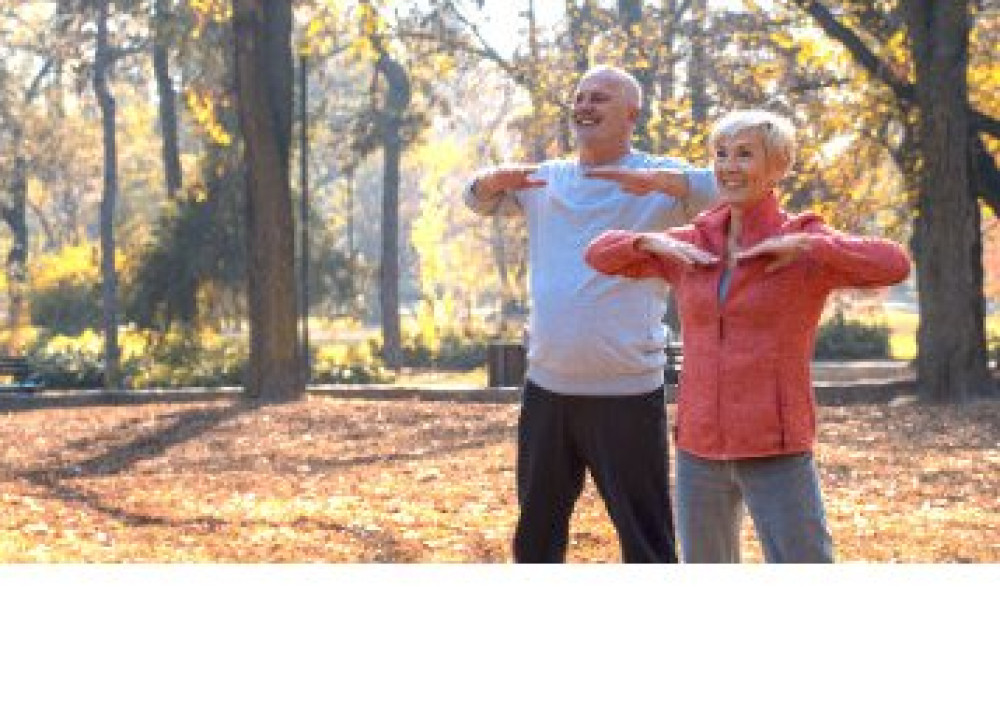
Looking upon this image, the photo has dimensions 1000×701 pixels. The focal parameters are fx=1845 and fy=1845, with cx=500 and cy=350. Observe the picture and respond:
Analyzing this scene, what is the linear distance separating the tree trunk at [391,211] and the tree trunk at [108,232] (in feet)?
18.0

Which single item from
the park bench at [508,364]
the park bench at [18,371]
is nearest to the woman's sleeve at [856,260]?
the park bench at [508,364]

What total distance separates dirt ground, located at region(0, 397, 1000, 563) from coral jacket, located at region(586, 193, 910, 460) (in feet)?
13.6

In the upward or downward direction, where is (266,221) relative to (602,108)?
upward

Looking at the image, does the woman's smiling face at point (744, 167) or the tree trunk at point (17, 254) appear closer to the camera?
the woman's smiling face at point (744, 167)

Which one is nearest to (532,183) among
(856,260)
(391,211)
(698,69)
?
(856,260)

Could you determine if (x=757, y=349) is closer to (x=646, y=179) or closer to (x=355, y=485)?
(x=646, y=179)

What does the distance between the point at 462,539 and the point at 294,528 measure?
3.37ft

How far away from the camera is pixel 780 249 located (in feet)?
14.3

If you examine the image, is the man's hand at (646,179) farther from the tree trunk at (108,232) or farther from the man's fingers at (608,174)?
the tree trunk at (108,232)

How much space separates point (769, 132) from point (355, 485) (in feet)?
25.9

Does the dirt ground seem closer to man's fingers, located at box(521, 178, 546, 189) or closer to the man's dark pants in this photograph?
the man's dark pants

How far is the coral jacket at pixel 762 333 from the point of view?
4410mm

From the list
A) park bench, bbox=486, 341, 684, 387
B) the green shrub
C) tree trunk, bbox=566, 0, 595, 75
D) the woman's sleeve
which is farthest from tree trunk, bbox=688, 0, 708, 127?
the woman's sleeve
